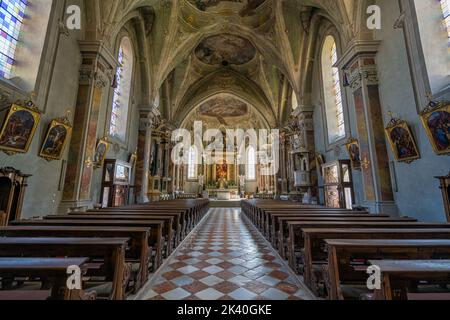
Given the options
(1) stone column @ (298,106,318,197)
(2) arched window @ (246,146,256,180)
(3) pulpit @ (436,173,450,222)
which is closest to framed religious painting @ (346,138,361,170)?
(3) pulpit @ (436,173,450,222)

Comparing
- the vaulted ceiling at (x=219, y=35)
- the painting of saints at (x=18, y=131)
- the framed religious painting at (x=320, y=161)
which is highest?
the vaulted ceiling at (x=219, y=35)

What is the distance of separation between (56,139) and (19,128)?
→ 3.94 ft

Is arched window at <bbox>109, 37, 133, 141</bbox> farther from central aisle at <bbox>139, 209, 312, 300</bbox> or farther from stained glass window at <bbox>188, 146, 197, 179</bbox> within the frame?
stained glass window at <bbox>188, 146, 197, 179</bbox>

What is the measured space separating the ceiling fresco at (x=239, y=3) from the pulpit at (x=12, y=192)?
12148mm

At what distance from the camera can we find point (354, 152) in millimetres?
7832

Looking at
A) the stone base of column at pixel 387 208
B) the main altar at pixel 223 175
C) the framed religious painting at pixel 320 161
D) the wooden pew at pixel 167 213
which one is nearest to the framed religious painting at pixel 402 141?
the stone base of column at pixel 387 208

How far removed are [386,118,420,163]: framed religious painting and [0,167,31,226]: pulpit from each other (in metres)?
9.67

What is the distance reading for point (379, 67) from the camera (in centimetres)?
696

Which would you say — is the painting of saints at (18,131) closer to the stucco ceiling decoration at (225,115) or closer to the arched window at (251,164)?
the stucco ceiling decoration at (225,115)

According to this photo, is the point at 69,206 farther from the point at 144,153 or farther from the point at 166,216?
the point at 144,153

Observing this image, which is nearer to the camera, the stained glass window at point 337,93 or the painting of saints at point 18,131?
the painting of saints at point 18,131

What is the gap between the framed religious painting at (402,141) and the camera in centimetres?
556

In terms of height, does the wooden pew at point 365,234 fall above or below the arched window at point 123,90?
below
